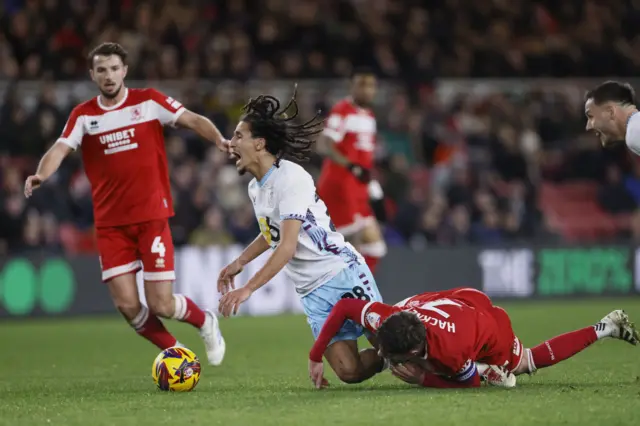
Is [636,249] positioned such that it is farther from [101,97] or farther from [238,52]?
[101,97]

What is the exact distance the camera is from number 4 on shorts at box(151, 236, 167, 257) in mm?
8703

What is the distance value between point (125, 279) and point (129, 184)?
0.73 metres

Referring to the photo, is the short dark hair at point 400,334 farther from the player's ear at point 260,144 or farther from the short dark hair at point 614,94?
the short dark hair at point 614,94

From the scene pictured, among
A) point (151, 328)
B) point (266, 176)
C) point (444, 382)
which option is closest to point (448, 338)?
point (444, 382)

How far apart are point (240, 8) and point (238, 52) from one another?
130 centimetres

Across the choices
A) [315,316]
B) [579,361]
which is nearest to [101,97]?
[315,316]

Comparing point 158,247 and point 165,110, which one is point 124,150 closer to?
point 165,110

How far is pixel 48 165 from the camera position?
27.4ft

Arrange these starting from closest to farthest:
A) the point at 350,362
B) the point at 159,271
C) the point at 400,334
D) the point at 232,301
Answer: the point at 400,334, the point at 232,301, the point at 350,362, the point at 159,271

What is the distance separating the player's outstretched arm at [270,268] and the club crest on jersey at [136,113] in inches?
84.2

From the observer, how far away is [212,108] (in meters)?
17.2

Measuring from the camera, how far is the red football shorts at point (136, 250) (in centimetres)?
870

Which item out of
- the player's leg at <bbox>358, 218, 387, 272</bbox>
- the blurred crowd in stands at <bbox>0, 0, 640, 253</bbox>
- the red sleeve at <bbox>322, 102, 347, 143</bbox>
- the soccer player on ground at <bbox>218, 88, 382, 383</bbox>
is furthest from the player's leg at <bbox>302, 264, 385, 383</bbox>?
the blurred crowd in stands at <bbox>0, 0, 640, 253</bbox>

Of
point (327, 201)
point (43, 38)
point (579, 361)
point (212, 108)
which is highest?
point (43, 38)
